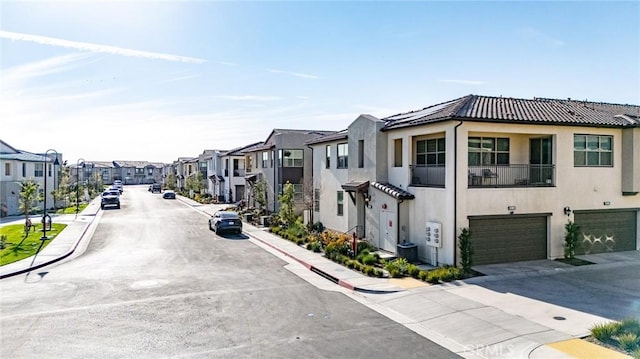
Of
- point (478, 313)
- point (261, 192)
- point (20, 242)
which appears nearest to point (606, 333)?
point (478, 313)

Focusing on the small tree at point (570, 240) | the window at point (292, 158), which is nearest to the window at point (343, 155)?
the window at point (292, 158)

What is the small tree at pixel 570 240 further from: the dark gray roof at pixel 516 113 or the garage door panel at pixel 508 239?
the dark gray roof at pixel 516 113

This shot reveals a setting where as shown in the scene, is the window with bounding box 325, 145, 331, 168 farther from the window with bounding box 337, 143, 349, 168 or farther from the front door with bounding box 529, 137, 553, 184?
the front door with bounding box 529, 137, 553, 184

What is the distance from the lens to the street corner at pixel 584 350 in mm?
9133

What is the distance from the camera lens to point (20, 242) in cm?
2450

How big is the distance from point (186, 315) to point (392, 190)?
10986 millimetres

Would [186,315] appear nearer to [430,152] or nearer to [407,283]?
[407,283]

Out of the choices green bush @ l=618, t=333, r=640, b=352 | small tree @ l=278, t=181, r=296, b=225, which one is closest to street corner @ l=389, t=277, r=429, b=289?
green bush @ l=618, t=333, r=640, b=352

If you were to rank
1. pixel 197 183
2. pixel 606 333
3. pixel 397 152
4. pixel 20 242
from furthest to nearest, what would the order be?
pixel 197 183, pixel 20 242, pixel 397 152, pixel 606 333

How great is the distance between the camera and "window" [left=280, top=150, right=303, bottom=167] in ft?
119

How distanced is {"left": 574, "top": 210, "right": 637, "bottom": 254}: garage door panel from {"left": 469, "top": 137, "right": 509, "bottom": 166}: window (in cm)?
413

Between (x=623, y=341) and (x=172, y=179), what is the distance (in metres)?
84.3

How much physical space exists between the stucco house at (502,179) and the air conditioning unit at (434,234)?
4 centimetres

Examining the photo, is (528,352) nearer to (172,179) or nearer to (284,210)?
(284,210)
